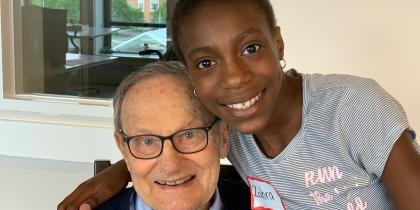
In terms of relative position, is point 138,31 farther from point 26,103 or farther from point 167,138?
point 167,138

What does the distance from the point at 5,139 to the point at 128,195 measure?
127 centimetres

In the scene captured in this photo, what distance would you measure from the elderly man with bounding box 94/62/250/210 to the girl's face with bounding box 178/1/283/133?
8cm

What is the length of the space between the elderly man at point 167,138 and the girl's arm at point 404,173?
41cm

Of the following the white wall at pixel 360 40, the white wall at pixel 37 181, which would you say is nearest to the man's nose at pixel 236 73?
the white wall at pixel 360 40

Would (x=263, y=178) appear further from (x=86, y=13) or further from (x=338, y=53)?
(x=86, y=13)

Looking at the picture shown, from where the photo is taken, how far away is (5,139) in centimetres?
241

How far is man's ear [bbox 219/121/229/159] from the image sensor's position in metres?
1.31

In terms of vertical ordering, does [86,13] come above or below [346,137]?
above

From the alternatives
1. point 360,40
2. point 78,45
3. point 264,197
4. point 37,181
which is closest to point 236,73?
point 264,197

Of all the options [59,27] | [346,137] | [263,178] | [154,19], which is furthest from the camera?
[59,27]

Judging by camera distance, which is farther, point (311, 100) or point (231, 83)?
point (311, 100)

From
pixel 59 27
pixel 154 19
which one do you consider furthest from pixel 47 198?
pixel 154 19

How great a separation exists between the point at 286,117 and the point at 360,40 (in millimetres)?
813

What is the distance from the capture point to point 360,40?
1.95 m
